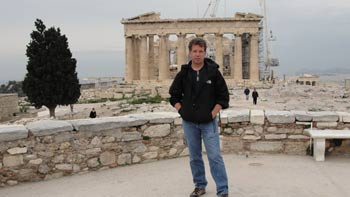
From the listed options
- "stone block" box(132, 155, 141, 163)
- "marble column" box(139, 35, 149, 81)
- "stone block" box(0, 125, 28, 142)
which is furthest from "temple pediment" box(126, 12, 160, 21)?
"stone block" box(0, 125, 28, 142)

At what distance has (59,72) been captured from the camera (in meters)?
30.1

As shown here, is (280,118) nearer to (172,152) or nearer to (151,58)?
(172,152)

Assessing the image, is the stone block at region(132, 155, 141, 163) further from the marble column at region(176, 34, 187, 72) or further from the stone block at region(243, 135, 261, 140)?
the marble column at region(176, 34, 187, 72)

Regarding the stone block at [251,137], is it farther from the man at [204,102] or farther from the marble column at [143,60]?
the marble column at [143,60]

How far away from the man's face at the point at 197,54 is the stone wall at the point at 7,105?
101 ft

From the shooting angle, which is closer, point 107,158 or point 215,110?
point 215,110

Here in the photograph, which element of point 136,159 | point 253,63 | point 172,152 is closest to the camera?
point 136,159

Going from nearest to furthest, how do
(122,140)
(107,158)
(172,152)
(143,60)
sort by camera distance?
(107,158) < (122,140) < (172,152) < (143,60)

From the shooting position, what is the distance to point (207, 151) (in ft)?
16.1

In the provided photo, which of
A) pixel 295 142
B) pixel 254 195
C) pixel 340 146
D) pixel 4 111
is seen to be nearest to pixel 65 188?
pixel 254 195

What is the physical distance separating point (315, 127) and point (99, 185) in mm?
3964

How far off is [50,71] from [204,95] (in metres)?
27.3

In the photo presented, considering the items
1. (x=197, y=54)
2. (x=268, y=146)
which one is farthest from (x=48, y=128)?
(x=268, y=146)

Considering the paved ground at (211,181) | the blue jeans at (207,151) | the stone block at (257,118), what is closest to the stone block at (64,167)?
the paved ground at (211,181)
